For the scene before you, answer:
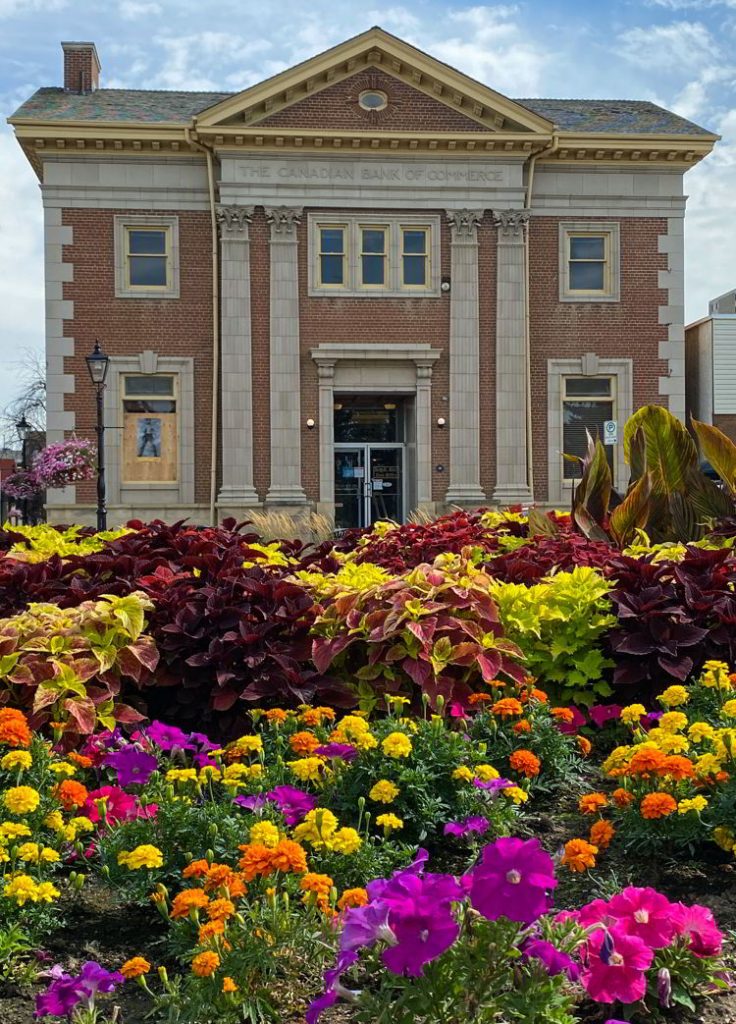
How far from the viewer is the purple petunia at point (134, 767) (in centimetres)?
353

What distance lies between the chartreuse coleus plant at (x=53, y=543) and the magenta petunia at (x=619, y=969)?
4842 mm

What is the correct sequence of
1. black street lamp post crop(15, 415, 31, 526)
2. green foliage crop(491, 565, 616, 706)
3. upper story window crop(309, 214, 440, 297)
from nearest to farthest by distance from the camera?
green foliage crop(491, 565, 616, 706) → upper story window crop(309, 214, 440, 297) → black street lamp post crop(15, 415, 31, 526)

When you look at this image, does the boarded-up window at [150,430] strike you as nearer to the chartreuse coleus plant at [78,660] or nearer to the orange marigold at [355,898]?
the chartreuse coleus plant at [78,660]

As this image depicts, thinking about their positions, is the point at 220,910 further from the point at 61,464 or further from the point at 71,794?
the point at 61,464

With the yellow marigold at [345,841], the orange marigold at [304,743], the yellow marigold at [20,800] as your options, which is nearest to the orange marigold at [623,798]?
the yellow marigold at [345,841]

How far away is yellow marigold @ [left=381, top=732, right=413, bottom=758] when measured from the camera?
10.8 ft

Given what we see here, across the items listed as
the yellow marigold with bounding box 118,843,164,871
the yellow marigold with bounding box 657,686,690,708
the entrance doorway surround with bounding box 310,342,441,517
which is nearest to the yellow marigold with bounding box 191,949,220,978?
the yellow marigold with bounding box 118,843,164,871

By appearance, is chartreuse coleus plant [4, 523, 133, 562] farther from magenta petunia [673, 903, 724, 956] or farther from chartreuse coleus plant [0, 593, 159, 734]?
magenta petunia [673, 903, 724, 956]

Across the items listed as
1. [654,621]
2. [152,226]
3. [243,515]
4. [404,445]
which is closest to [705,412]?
[404,445]

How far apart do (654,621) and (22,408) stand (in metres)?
42.7

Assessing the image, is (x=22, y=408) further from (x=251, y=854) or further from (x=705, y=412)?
(x=251, y=854)

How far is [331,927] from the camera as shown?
8.43ft

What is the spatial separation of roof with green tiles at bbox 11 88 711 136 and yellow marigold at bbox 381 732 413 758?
78.4ft

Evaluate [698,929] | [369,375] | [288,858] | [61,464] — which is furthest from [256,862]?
[369,375]
